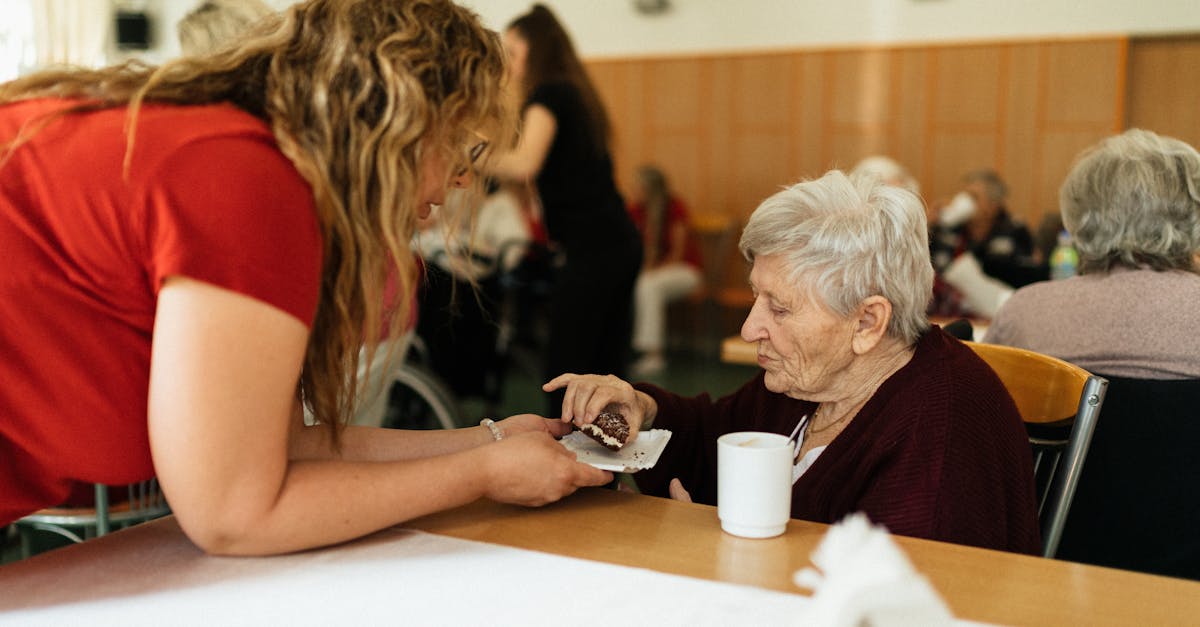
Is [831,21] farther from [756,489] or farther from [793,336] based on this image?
[756,489]

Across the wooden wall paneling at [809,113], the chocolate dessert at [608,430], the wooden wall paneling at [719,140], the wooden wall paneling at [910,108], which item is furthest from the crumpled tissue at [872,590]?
the wooden wall paneling at [719,140]

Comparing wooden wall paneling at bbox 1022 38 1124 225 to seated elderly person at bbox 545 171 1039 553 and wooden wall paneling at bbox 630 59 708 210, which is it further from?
seated elderly person at bbox 545 171 1039 553

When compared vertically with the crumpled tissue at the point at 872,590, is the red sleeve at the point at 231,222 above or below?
above

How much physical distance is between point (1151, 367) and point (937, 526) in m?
0.82

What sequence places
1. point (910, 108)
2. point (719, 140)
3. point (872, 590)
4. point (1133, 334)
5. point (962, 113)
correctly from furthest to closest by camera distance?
1. point (719, 140)
2. point (910, 108)
3. point (962, 113)
4. point (1133, 334)
5. point (872, 590)

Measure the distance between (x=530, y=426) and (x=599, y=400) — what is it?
123 millimetres

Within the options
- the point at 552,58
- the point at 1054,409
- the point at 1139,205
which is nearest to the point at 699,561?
the point at 1054,409

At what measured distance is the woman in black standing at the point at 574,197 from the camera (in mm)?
3109

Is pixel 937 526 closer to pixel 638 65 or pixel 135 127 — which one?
A: pixel 135 127

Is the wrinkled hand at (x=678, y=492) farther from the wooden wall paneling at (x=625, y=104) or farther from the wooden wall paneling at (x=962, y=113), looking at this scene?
the wooden wall paneling at (x=625, y=104)

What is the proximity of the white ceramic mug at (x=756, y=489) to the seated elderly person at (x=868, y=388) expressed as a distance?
0.67ft

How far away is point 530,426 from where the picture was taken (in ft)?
4.61

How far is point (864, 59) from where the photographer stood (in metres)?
7.05

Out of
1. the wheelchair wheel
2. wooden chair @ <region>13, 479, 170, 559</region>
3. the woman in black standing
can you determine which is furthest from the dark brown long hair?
wooden chair @ <region>13, 479, 170, 559</region>
